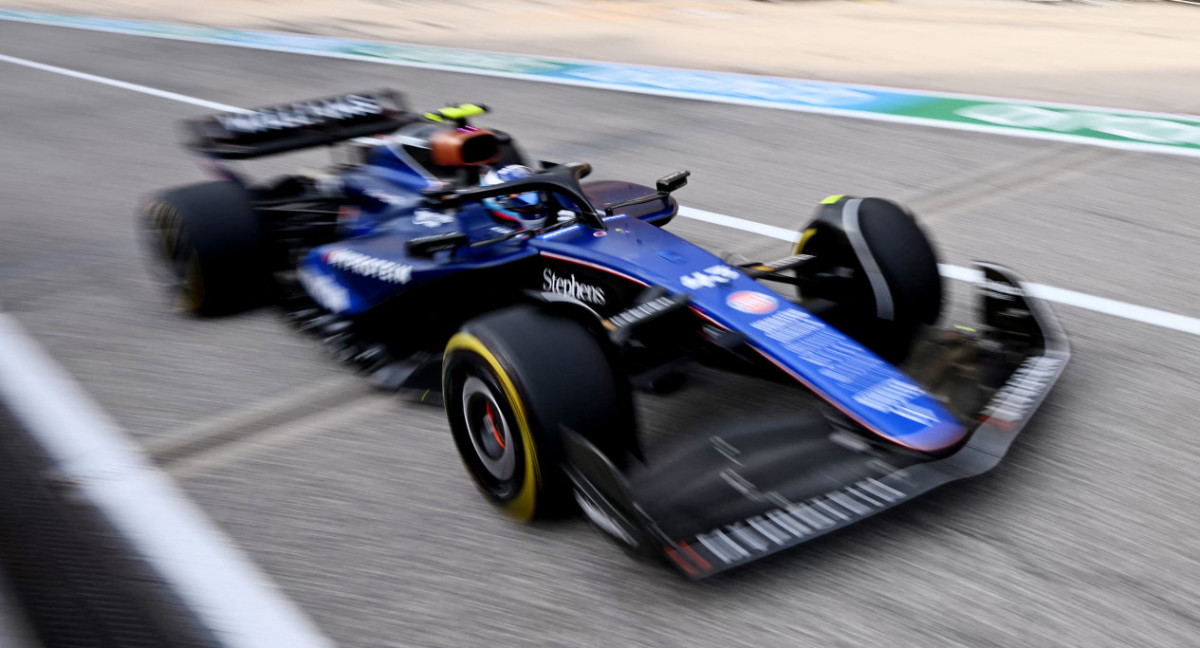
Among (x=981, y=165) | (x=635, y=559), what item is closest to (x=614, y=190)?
(x=635, y=559)

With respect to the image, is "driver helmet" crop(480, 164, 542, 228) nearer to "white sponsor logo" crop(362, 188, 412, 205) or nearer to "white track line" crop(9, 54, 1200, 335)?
"white sponsor logo" crop(362, 188, 412, 205)

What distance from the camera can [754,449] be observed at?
9.71ft

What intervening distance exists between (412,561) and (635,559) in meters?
0.67

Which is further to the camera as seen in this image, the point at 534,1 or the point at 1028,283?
the point at 534,1

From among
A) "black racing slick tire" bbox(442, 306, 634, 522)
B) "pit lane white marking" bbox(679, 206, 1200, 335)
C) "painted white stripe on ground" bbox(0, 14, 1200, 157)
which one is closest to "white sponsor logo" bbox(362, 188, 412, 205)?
"black racing slick tire" bbox(442, 306, 634, 522)

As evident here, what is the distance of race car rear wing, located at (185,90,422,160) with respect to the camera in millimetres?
5043

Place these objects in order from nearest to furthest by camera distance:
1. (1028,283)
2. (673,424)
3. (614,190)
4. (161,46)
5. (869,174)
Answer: (673,424) → (614,190) → (1028,283) → (869,174) → (161,46)

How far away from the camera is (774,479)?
2.84 metres

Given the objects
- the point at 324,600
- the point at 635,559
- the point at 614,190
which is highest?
the point at 614,190

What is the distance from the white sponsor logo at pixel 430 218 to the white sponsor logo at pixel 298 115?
1.21 metres

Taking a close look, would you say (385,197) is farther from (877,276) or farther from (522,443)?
(877,276)

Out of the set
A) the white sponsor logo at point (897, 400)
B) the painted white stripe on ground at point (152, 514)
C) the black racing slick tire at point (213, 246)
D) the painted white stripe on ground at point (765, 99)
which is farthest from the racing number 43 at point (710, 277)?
the painted white stripe on ground at point (765, 99)

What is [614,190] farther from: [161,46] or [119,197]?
[161,46]

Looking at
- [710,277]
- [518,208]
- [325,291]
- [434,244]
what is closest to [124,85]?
[325,291]
